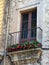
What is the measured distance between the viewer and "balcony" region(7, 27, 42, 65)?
1061 cm

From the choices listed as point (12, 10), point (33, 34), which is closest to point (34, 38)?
point (33, 34)

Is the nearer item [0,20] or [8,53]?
[8,53]

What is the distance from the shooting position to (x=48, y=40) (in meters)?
10.6

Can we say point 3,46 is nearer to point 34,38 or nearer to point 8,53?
point 8,53

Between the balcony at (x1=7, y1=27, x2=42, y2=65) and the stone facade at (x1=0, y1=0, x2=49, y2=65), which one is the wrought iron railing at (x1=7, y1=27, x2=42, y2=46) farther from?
the stone facade at (x1=0, y1=0, x2=49, y2=65)

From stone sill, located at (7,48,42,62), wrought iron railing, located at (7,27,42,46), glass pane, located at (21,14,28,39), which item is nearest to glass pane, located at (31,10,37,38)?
wrought iron railing, located at (7,27,42,46)

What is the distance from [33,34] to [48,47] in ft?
3.50

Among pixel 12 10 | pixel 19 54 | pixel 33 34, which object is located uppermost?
pixel 12 10

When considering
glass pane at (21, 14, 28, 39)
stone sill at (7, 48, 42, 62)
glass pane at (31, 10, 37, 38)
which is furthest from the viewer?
glass pane at (21, 14, 28, 39)

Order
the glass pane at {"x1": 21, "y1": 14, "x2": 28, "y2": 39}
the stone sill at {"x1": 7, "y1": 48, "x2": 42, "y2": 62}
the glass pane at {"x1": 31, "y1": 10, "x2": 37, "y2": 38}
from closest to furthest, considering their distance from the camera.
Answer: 1. the stone sill at {"x1": 7, "y1": 48, "x2": 42, "y2": 62}
2. the glass pane at {"x1": 31, "y1": 10, "x2": 37, "y2": 38}
3. the glass pane at {"x1": 21, "y1": 14, "x2": 28, "y2": 39}

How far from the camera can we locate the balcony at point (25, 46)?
1061cm

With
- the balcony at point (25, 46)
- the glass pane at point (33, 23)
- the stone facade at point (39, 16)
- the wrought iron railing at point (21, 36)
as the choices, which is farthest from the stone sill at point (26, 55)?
the glass pane at point (33, 23)

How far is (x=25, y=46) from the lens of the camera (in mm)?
10781

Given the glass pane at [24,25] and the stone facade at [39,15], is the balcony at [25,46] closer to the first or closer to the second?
the glass pane at [24,25]
